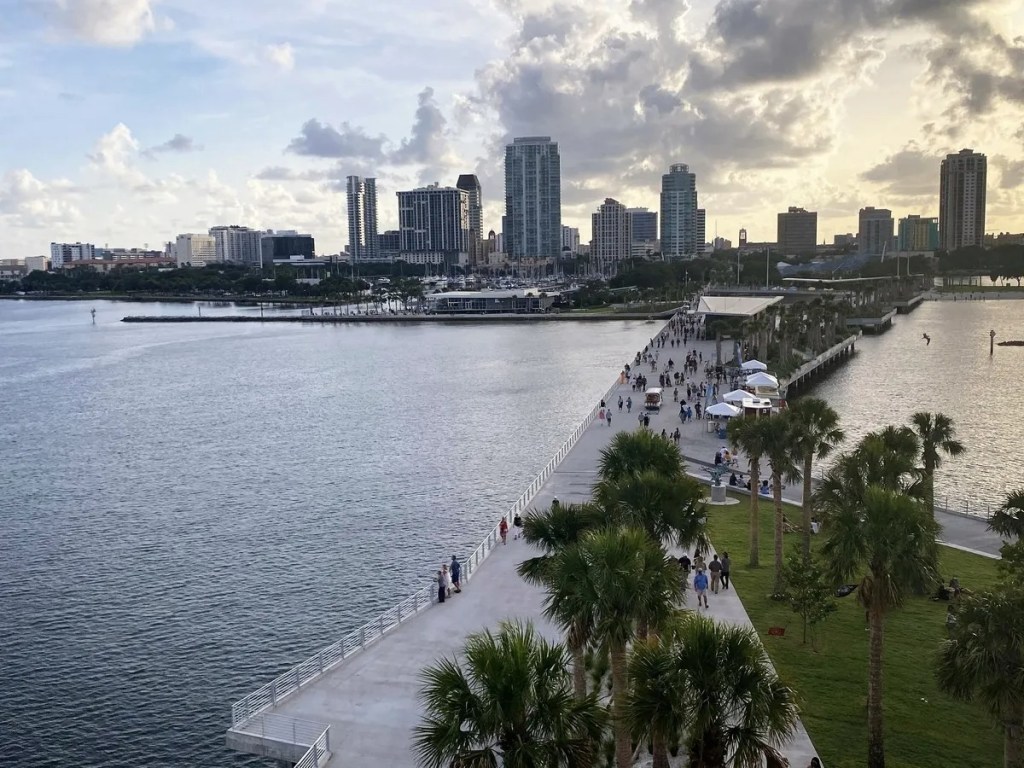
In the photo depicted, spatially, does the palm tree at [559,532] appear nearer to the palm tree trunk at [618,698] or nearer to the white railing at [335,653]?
the palm tree trunk at [618,698]

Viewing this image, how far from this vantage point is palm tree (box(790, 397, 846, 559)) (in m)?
27.2

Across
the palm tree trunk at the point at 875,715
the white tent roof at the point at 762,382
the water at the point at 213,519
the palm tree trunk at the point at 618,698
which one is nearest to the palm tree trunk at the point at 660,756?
the palm tree trunk at the point at 618,698

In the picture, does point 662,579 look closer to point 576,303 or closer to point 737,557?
A: point 737,557

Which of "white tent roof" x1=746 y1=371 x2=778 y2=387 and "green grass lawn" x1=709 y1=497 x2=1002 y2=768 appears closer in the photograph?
A: "green grass lawn" x1=709 y1=497 x2=1002 y2=768

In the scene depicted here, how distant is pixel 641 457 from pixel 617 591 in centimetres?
895

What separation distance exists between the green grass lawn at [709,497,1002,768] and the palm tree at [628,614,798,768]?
360 centimetres

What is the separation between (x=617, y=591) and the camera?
14266 millimetres

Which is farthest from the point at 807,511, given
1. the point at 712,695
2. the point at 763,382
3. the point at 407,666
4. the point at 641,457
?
the point at 763,382

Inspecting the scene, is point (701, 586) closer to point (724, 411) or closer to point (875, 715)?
point (875, 715)

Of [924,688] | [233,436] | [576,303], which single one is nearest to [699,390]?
[233,436]

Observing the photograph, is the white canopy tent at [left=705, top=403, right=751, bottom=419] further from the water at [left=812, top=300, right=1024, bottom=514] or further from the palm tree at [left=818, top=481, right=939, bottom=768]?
the palm tree at [left=818, top=481, right=939, bottom=768]

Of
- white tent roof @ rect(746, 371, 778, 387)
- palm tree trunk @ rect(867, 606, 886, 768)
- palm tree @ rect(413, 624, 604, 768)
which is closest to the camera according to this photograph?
palm tree @ rect(413, 624, 604, 768)

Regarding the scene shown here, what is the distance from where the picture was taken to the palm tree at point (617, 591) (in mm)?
14320

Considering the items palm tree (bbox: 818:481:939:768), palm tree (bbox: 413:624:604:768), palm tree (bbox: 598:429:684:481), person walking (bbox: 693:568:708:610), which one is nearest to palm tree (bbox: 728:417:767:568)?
person walking (bbox: 693:568:708:610)
